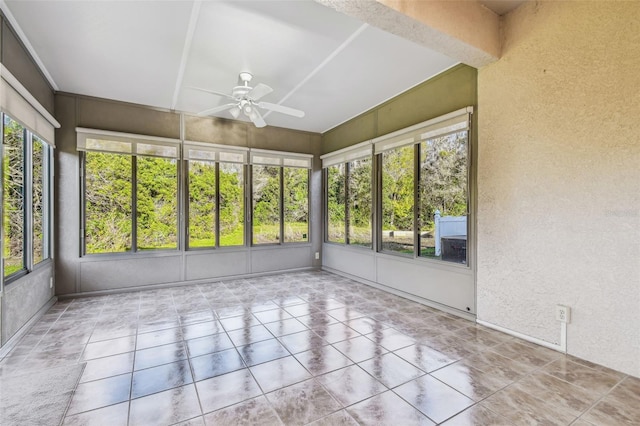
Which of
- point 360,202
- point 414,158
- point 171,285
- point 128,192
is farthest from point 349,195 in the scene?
point 128,192

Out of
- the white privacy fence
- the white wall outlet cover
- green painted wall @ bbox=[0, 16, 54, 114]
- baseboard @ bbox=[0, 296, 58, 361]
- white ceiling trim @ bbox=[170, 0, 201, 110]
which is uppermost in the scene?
white ceiling trim @ bbox=[170, 0, 201, 110]

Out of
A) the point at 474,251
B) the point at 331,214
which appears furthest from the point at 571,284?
the point at 331,214

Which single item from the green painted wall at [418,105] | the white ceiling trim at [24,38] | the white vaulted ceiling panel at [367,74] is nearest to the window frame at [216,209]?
the white vaulted ceiling panel at [367,74]

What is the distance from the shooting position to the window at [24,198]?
9.45 feet

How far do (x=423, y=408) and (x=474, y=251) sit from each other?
1.96 meters

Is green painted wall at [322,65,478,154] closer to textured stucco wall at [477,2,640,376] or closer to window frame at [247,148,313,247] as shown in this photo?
textured stucco wall at [477,2,640,376]

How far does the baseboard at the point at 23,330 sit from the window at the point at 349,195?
174 inches

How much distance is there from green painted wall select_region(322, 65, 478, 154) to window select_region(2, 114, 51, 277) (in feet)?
14.4

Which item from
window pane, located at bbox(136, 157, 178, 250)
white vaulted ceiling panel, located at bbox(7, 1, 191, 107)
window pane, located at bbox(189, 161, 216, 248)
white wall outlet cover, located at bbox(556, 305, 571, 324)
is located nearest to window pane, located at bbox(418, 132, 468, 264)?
white wall outlet cover, located at bbox(556, 305, 571, 324)

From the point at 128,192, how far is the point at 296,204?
291 centimetres

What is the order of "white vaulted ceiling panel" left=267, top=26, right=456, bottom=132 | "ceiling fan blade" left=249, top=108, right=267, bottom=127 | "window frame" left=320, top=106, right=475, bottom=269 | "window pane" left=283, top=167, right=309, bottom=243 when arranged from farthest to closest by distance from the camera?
"window pane" left=283, top=167, right=309, bottom=243, "ceiling fan blade" left=249, top=108, right=267, bottom=127, "window frame" left=320, top=106, right=475, bottom=269, "white vaulted ceiling panel" left=267, top=26, right=456, bottom=132

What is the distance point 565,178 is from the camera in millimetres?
2592

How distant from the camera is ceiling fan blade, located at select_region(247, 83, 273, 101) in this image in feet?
10.4

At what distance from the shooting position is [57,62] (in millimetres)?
3422
